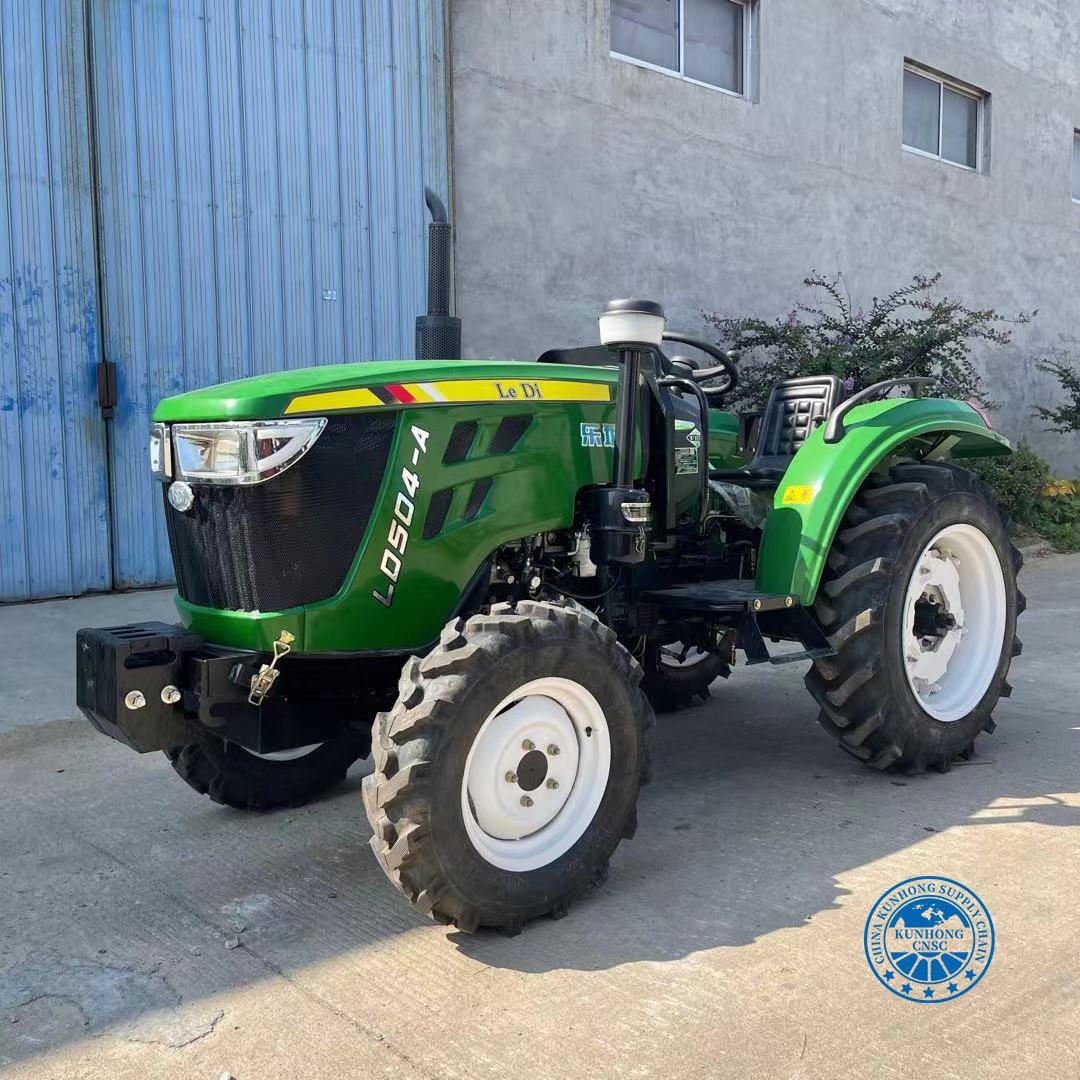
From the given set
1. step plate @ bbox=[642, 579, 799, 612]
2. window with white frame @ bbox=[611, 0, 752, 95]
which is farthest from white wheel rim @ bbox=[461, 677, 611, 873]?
window with white frame @ bbox=[611, 0, 752, 95]

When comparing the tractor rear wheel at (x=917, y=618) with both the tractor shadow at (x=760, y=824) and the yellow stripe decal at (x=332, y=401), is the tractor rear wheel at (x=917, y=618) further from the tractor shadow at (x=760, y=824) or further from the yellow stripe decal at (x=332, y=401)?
the yellow stripe decal at (x=332, y=401)

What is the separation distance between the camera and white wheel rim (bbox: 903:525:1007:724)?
4.28m

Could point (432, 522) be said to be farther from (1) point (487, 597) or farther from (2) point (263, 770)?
(2) point (263, 770)

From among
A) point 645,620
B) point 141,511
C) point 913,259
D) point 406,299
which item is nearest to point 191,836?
point 645,620

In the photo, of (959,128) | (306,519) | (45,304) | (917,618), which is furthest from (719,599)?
(959,128)

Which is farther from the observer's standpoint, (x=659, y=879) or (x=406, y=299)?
(x=406, y=299)

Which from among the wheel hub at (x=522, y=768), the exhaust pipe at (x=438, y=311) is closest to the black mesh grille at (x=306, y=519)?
the wheel hub at (x=522, y=768)

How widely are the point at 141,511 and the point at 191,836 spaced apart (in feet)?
14.0

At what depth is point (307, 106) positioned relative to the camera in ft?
26.0

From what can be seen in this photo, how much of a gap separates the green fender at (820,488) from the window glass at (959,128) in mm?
10758

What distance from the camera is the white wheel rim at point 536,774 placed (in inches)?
118

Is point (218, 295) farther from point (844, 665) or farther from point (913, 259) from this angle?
point (913, 259)

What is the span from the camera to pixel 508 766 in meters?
3.03

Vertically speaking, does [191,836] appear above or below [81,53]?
below
